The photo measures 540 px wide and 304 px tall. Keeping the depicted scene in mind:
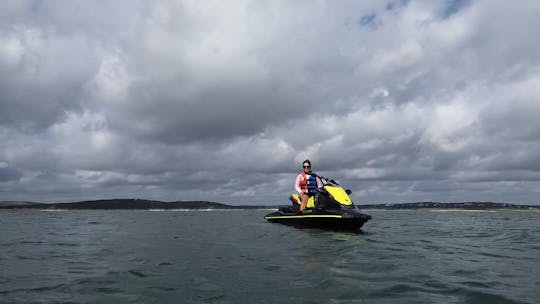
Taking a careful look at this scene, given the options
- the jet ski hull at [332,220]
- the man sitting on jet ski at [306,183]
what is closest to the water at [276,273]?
the jet ski hull at [332,220]

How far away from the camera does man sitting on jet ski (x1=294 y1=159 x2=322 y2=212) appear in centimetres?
2167

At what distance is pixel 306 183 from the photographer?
21.8m

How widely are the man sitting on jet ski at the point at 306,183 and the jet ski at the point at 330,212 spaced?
1.07 ft

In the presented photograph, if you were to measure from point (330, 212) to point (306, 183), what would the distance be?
3.38m

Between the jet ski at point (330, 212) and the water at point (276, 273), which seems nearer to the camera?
the water at point (276, 273)

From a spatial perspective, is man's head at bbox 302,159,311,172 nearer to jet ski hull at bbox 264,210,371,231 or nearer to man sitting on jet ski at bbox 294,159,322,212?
man sitting on jet ski at bbox 294,159,322,212

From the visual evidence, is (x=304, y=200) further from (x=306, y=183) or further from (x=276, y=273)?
(x=276, y=273)

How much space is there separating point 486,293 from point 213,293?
4350mm

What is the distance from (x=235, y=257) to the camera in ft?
36.1

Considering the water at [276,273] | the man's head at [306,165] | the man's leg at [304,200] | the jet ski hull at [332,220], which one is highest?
the man's head at [306,165]

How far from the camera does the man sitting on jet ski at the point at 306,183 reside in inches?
853

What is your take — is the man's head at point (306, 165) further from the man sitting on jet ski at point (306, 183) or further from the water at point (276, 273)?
the water at point (276, 273)

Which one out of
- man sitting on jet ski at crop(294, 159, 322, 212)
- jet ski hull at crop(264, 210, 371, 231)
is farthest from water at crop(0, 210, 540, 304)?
man sitting on jet ski at crop(294, 159, 322, 212)

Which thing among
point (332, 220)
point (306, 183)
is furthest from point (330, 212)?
point (306, 183)
